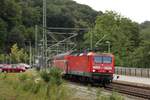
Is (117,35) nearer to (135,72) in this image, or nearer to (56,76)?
(135,72)

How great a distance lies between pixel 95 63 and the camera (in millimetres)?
40656

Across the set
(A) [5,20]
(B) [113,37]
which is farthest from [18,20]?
(B) [113,37]

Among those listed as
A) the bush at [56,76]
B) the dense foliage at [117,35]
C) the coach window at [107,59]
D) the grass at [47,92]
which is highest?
the dense foliage at [117,35]

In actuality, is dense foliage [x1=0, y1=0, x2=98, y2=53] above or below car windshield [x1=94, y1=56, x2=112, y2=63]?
above

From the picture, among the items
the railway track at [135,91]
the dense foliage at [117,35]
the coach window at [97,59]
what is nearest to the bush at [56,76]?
the railway track at [135,91]

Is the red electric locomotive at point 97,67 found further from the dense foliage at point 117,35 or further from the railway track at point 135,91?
the dense foliage at point 117,35

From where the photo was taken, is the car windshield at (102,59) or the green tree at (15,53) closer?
the car windshield at (102,59)

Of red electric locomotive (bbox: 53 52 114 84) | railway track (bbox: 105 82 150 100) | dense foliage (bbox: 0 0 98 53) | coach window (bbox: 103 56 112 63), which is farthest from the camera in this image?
dense foliage (bbox: 0 0 98 53)

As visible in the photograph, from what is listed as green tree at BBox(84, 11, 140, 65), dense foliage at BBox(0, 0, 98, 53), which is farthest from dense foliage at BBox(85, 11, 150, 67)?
dense foliage at BBox(0, 0, 98, 53)

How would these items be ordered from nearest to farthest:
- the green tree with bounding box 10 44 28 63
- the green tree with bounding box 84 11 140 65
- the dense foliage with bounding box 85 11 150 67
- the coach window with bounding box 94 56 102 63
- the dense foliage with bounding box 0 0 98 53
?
the coach window with bounding box 94 56 102 63, the dense foliage with bounding box 0 0 98 53, the dense foliage with bounding box 85 11 150 67, the green tree with bounding box 84 11 140 65, the green tree with bounding box 10 44 28 63

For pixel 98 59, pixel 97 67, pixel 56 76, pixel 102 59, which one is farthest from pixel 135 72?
pixel 56 76

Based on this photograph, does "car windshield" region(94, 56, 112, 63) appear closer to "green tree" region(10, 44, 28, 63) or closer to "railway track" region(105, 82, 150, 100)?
"railway track" region(105, 82, 150, 100)

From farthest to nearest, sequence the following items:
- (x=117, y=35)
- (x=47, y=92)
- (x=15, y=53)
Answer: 1. (x=15, y=53)
2. (x=117, y=35)
3. (x=47, y=92)

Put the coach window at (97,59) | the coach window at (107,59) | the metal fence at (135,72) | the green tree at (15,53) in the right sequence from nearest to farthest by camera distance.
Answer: the coach window at (97,59) → the coach window at (107,59) → the metal fence at (135,72) → the green tree at (15,53)
